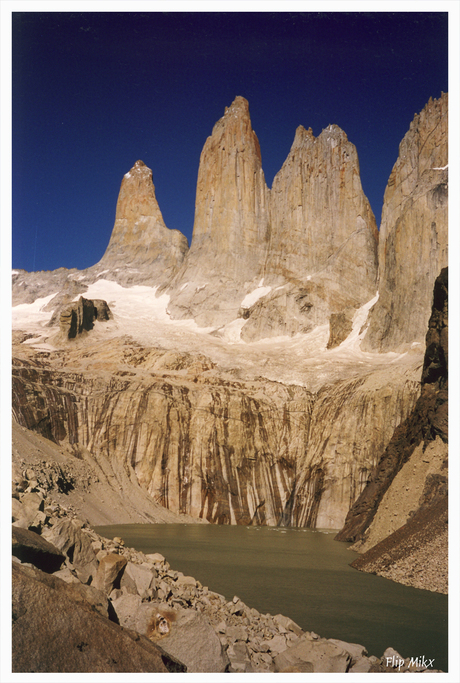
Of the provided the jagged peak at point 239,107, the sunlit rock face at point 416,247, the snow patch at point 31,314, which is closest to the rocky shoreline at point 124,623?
the sunlit rock face at point 416,247

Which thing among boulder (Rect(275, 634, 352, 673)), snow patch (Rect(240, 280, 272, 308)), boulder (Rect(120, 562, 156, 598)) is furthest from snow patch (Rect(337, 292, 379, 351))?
boulder (Rect(275, 634, 352, 673))

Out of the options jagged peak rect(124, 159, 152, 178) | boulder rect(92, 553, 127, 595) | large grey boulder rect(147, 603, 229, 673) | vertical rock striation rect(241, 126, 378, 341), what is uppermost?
jagged peak rect(124, 159, 152, 178)

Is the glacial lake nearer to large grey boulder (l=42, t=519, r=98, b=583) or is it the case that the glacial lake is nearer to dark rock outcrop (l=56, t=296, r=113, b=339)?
large grey boulder (l=42, t=519, r=98, b=583)

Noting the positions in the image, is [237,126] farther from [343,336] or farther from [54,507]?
[54,507]

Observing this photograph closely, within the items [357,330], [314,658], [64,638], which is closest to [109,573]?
[64,638]

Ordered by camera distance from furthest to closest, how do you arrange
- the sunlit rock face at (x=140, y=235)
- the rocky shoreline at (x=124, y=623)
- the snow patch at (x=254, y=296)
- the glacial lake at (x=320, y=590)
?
1. the sunlit rock face at (x=140, y=235)
2. the snow patch at (x=254, y=296)
3. the glacial lake at (x=320, y=590)
4. the rocky shoreline at (x=124, y=623)

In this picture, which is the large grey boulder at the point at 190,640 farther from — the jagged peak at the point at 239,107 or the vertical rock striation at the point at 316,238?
the jagged peak at the point at 239,107

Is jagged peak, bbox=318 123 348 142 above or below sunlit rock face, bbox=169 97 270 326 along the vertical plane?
above
